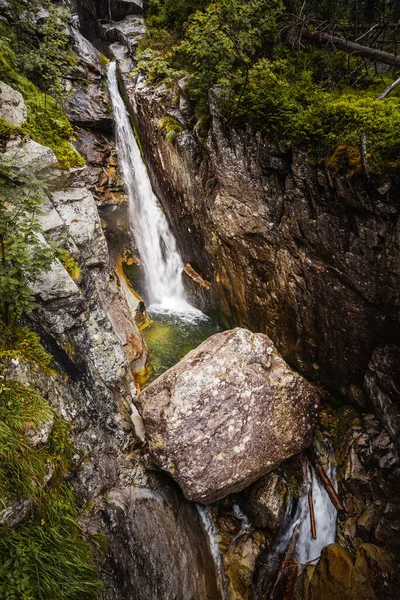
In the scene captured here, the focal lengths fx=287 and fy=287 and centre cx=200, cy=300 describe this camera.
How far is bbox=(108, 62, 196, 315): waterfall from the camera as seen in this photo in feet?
32.7

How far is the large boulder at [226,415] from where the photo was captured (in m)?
4.85

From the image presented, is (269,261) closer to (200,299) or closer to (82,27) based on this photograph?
(200,299)

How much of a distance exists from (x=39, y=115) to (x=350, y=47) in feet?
23.2

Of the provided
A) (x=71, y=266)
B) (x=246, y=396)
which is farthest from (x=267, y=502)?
(x=71, y=266)

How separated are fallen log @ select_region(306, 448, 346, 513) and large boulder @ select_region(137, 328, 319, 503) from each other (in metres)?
0.60

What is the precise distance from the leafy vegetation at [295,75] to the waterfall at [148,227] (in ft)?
10.3

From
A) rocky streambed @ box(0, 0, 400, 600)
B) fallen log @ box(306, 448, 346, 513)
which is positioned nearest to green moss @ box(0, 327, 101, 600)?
rocky streambed @ box(0, 0, 400, 600)

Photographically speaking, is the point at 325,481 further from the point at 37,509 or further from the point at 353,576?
the point at 37,509

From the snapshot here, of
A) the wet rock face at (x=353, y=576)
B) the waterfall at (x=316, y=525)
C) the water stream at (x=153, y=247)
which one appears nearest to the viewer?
the wet rock face at (x=353, y=576)

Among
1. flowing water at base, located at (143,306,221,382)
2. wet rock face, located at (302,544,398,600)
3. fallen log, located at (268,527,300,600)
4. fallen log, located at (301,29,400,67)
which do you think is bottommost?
fallen log, located at (268,527,300,600)

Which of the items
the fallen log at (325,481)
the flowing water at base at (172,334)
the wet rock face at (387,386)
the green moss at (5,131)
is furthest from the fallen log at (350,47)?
the fallen log at (325,481)

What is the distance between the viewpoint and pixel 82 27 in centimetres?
1302

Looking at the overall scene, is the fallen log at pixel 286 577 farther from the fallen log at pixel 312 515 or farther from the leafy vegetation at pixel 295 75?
the leafy vegetation at pixel 295 75

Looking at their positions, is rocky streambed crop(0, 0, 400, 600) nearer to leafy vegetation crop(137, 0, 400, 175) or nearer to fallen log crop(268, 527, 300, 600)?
fallen log crop(268, 527, 300, 600)
